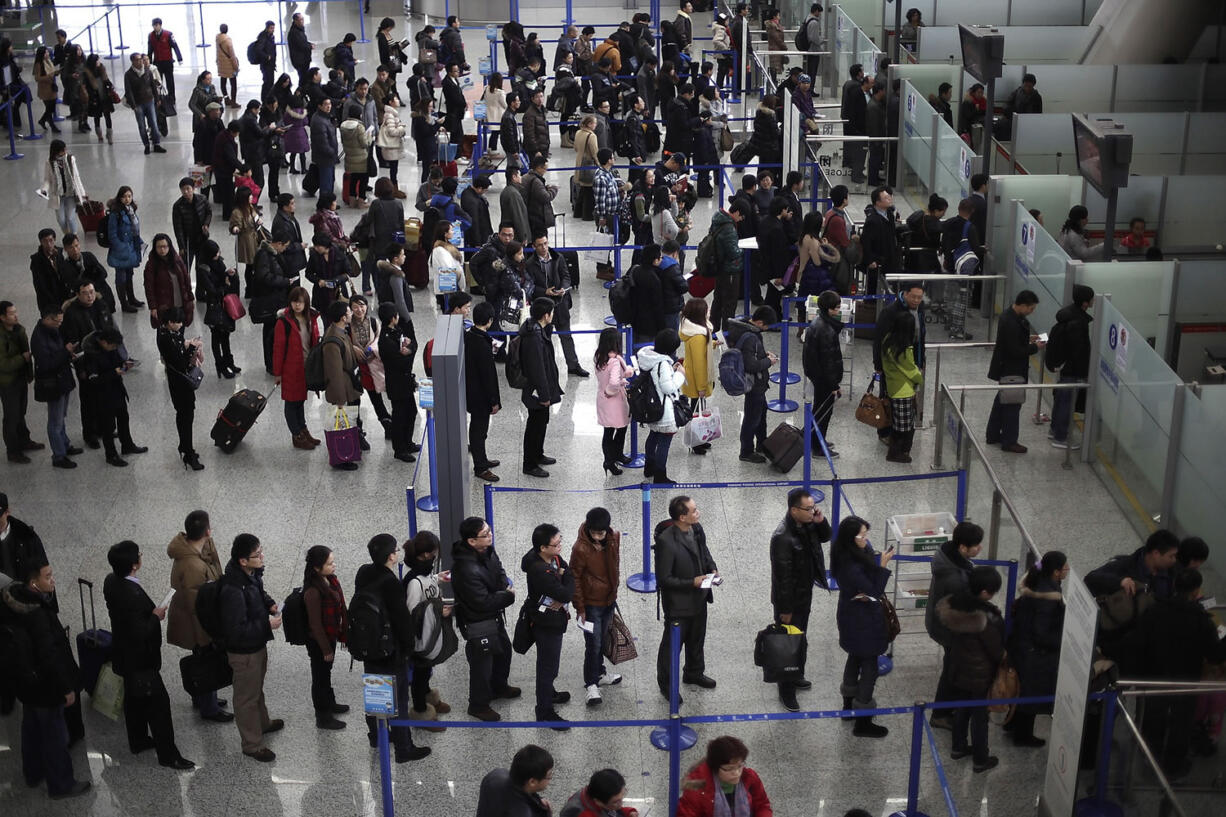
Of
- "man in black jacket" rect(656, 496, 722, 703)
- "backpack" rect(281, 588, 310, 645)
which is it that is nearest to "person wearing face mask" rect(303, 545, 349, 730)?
"backpack" rect(281, 588, 310, 645)

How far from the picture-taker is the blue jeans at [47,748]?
28.3 ft

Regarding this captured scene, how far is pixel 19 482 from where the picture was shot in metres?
12.9

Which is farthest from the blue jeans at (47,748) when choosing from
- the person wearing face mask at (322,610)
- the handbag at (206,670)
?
the person wearing face mask at (322,610)

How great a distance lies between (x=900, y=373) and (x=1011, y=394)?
3.36 ft

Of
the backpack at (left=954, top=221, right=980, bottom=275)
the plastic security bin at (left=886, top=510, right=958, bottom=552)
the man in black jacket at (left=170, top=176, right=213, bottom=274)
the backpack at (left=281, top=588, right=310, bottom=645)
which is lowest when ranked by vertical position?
the plastic security bin at (left=886, top=510, right=958, bottom=552)

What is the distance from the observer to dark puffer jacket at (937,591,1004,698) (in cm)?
851

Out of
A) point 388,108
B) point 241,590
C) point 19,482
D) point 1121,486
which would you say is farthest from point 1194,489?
point 388,108

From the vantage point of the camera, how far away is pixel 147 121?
79.0 ft

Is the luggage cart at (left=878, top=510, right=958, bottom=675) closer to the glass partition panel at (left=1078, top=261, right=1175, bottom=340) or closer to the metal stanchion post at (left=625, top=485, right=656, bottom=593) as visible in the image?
the metal stanchion post at (left=625, top=485, right=656, bottom=593)

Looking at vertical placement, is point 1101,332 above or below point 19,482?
above

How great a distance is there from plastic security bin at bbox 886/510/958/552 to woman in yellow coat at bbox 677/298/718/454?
258 cm

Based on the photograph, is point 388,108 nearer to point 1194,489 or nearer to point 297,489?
point 297,489

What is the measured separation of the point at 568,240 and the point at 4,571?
11.2 metres

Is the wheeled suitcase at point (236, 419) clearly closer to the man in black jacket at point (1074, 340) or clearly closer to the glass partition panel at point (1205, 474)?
the man in black jacket at point (1074, 340)
